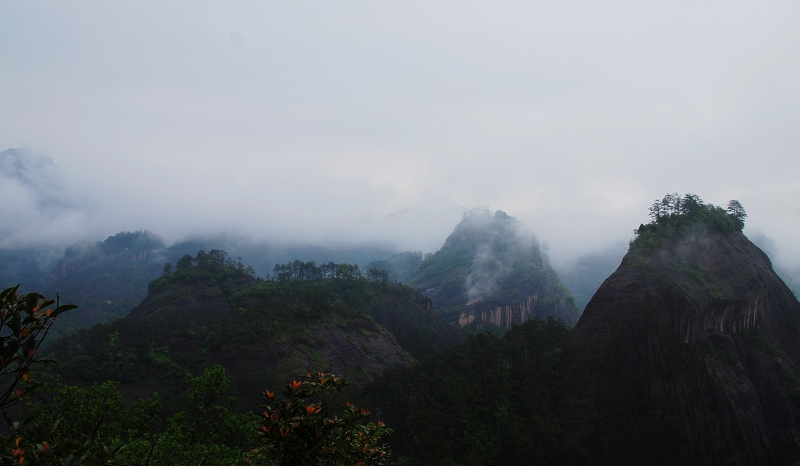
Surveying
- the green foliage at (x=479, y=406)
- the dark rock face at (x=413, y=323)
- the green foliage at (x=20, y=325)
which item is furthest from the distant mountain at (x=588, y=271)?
the green foliage at (x=20, y=325)

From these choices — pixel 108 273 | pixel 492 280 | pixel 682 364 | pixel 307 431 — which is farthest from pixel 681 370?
pixel 108 273

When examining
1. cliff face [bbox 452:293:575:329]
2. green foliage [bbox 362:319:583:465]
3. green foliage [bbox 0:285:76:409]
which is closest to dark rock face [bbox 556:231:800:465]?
green foliage [bbox 362:319:583:465]

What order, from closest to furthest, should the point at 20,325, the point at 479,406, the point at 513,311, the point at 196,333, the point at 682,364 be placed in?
the point at 20,325, the point at 479,406, the point at 682,364, the point at 196,333, the point at 513,311

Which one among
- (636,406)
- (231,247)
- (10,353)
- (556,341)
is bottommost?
(636,406)

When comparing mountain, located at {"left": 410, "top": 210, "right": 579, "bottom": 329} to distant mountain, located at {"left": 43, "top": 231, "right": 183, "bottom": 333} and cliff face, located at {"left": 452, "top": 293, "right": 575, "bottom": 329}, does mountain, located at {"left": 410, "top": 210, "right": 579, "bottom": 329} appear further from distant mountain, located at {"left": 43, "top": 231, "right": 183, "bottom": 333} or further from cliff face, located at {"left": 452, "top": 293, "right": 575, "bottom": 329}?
distant mountain, located at {"left": 43, "top": 231, "right": 183, "bottom": 333}

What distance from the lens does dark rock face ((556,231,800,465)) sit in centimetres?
3284

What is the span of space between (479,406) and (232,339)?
27.5 metres

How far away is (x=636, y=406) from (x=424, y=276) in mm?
104024

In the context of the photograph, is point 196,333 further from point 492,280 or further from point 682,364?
point 492,280

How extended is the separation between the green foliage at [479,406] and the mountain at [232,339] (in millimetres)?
12583

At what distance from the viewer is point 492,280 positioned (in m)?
121

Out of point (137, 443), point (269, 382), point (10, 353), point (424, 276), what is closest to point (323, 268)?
point (424, 276)

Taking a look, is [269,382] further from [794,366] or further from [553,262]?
[553,262]

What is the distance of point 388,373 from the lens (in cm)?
4003
